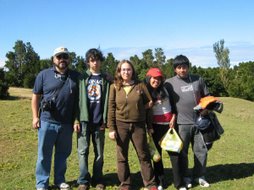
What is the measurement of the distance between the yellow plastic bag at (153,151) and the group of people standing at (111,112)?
0.35ft

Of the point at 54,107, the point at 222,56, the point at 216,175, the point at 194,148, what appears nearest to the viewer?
the point at 54,107

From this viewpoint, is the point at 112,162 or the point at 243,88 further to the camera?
the point at 243,88

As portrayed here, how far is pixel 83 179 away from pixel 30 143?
5.67 metres

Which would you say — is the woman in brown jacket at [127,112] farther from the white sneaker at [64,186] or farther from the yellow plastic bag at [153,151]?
the white sneaker at [64,186]

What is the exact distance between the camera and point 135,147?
20.2 feet

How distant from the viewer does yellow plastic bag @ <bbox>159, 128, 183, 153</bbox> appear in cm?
619

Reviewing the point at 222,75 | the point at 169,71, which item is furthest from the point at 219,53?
the point at 169,71

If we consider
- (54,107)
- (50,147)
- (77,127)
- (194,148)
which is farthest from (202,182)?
(54,107)

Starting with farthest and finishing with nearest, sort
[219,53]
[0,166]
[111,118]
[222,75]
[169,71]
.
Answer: [219,53] → [222,75] → [169,71] → [0,166] → [111,118]

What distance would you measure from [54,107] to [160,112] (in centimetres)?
170

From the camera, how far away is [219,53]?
185 feet

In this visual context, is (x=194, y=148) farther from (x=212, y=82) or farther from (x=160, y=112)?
(x=212, y=82)

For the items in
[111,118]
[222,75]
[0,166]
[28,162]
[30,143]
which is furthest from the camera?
[222,75]

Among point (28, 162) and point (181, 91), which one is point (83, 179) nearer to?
point (181, 91)
